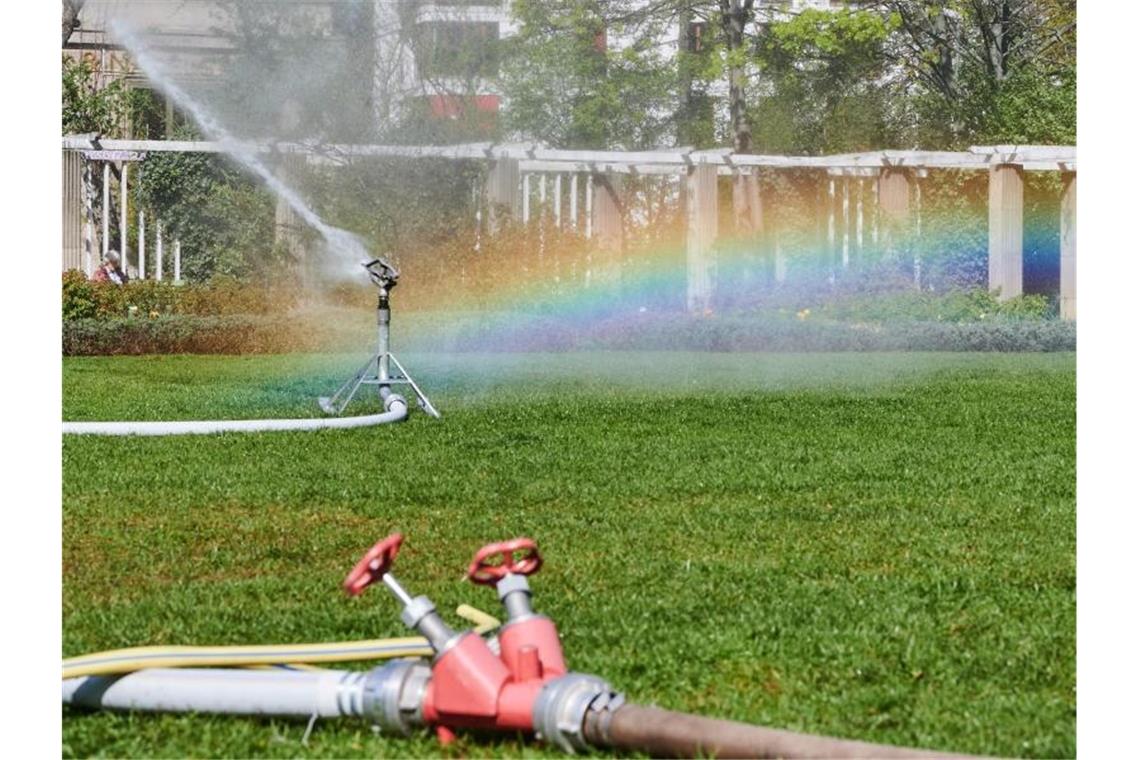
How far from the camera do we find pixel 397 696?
8.12 ft

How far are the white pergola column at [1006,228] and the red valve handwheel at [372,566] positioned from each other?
13197mm

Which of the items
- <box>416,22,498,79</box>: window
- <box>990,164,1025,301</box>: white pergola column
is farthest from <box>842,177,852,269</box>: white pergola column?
<box>416,22,498,79</box>: window

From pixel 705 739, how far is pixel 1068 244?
14.7 metres

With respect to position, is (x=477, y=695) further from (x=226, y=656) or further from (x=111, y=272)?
(x=111, y=272)

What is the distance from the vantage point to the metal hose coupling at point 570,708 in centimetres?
238

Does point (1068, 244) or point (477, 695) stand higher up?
point (1068, 244)

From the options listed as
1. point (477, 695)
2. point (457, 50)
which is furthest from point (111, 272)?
point (477, 695)

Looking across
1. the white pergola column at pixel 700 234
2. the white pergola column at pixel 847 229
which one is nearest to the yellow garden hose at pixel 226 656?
the white pergola column at pixel 700 234

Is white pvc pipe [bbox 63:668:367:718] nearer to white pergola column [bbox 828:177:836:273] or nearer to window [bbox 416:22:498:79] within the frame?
window [bbox 416:22:498:79]

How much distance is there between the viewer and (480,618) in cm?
292

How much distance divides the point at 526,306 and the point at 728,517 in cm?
842

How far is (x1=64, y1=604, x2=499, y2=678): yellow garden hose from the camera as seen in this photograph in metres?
2.65

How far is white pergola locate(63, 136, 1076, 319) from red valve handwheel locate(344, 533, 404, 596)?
9.52 m

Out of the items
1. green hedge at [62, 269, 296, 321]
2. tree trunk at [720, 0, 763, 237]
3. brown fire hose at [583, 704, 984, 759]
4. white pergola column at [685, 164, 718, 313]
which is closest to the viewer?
brown fire hose at [583, 704, 984, 759]
